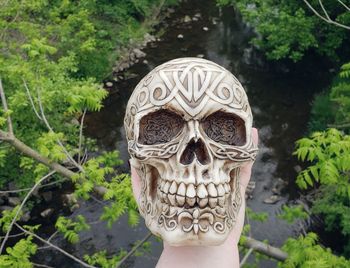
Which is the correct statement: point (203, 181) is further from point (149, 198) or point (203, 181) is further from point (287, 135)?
point (287, 135)

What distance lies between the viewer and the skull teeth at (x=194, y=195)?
242cm

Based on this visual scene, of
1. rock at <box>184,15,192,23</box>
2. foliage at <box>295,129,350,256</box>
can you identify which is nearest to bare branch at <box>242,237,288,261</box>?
foliage at <box>295,129,350,256</box>

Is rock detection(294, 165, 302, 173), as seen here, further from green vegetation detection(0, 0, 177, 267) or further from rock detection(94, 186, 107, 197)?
rock detection(94, 186, 107, 197)

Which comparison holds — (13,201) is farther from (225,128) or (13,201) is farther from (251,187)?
(225,128)

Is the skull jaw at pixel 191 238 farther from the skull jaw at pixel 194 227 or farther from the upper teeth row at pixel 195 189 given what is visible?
the upper teeth row at pixel 195 189

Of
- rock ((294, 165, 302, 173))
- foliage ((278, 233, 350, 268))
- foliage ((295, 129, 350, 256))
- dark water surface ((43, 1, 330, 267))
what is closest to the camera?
foliage ((295, 129, 350, 256))

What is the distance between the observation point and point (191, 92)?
2557 millimetres

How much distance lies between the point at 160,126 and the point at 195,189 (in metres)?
0.45

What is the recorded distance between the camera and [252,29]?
1617 centimetres

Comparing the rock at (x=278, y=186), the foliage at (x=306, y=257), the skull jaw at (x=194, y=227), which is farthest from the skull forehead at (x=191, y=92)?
the rock at (x=278, y=186)

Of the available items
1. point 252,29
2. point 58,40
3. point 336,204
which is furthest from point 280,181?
point 252,29

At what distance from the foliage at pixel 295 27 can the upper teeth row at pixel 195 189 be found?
369 inches

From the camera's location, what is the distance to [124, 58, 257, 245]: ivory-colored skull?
244 cm

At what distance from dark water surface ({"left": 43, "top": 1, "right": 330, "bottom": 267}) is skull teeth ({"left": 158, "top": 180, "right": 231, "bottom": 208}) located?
242 inches
